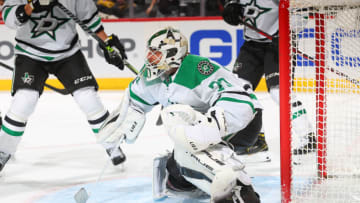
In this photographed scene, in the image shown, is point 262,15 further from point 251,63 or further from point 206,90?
point 206,90

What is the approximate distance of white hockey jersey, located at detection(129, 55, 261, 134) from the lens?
2.04 meters

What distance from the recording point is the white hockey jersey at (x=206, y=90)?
80.5 inches

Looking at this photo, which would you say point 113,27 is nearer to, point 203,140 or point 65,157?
point 65,157

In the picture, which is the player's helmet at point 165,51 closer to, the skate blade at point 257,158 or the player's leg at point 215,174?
the player's leg at point 215,174

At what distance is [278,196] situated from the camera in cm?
249

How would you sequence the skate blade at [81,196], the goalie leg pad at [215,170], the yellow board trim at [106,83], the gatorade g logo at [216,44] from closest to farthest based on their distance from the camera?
the goalie leg pad at [215,170] → the skate blade at [81,196] → the gatorade g logo at [216,44] → the yellow board trim at [106,83]

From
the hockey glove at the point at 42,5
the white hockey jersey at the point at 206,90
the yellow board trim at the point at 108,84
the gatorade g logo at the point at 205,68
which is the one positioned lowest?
the yellow board trim at the point at 108,84

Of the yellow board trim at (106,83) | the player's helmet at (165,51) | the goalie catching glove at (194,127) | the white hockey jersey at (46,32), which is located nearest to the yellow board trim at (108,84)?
the yellow board trim at (106,83)

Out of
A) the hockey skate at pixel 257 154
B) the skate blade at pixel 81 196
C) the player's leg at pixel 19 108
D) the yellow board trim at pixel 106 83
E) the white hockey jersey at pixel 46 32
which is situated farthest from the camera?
the yellow board trim at pixel 106 83

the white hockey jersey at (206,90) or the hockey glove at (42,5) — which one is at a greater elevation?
the hockey glove at (42,5)

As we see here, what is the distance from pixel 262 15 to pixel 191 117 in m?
1.62

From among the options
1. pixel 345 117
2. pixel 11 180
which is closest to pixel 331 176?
pixel 345 117

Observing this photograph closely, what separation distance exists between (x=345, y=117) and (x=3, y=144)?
182cm

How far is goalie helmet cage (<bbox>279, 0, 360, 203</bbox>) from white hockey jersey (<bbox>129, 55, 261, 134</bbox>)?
9.2 inches
